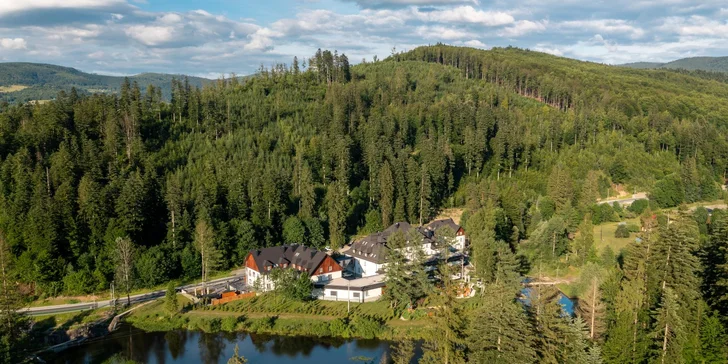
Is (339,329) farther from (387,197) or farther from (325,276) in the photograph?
(387,197)

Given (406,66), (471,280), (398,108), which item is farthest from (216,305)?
(406,66)

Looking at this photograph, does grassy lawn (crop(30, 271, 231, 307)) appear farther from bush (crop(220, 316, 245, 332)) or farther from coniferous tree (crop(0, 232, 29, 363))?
bush (crop(220, 316, 245, 332))

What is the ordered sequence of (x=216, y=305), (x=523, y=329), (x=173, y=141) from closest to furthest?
(x=523, y=329)
(x=216, y=305)
(x=173, y=141)

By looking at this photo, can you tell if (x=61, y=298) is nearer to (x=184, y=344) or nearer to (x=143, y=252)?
(x=143, y=252)

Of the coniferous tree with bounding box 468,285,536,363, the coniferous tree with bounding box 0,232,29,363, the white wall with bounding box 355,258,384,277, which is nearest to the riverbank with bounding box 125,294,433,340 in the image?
the white wall with bounding box 355,258,384,277

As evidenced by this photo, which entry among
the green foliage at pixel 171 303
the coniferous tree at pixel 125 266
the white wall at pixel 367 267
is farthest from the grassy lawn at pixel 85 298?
the white wall at pixel 367 267

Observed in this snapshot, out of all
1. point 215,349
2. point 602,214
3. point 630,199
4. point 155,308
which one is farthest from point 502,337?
point 630,199
